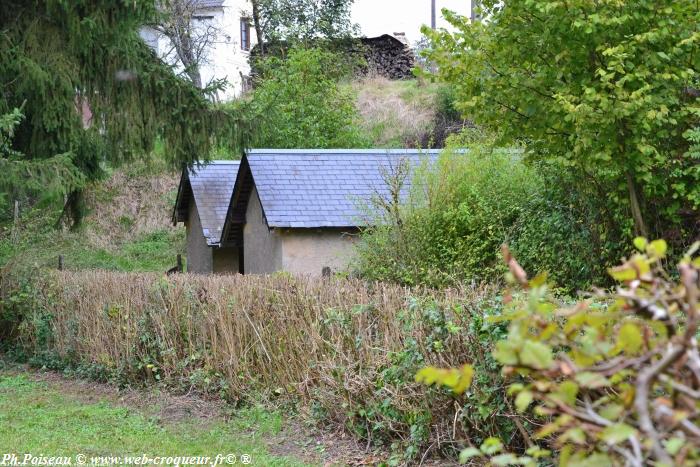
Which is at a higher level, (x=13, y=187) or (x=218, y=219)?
(x=13, y=187)

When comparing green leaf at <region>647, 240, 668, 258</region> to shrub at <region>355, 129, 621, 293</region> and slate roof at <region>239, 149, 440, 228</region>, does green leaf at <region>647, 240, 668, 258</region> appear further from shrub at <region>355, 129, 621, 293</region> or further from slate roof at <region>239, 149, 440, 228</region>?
slate roof at <region>239, 149, 440, 228</region>

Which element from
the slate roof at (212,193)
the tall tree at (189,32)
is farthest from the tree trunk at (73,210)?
the tall tree at (189,32)

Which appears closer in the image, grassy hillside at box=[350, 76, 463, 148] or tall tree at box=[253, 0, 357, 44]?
grassy hillside at box=[350, 76, 463, 148]

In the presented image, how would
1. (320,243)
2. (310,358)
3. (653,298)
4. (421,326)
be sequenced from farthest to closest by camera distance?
(320,243) → (310,358) → (421,326) → (653,298)

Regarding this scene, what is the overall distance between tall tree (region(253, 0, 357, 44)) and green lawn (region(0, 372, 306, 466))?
31.8 m

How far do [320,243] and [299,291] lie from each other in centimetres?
1162

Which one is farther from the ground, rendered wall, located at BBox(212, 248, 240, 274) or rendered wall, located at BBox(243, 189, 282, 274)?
rendered wall, located at BBox(243, 189, 282, 274)

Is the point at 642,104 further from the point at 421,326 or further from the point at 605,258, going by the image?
the point at 421,326

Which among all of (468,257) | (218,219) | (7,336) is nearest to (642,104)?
(468,257)

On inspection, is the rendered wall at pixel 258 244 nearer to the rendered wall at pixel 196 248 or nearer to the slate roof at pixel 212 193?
the slate roof at pixel 212 193

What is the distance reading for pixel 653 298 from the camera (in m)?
2.14

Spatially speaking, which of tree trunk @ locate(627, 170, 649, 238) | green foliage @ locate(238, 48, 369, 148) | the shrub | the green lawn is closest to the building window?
green foliage @ locate(238, 48, 369, 148)

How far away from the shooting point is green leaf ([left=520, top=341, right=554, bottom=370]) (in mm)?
2047

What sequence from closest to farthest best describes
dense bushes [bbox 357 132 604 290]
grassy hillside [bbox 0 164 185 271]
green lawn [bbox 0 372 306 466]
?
green lawn [bbox 0 372 306 466]
dense bushes [bbox 357 132 604 290]
grassy hillside [bbox 0 164 185 271]
